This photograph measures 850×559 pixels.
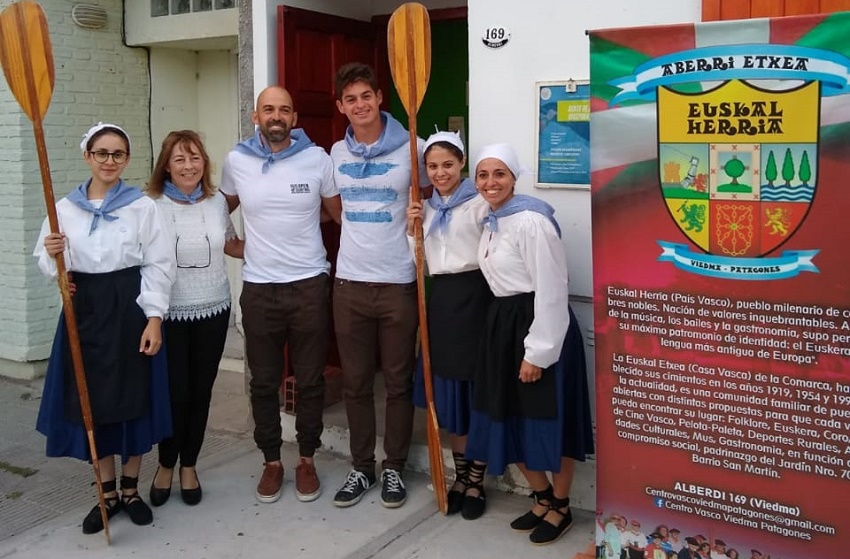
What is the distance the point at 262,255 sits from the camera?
12.5 feet

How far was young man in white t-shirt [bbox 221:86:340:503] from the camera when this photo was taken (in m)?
3.78

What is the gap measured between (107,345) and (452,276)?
1434 mm

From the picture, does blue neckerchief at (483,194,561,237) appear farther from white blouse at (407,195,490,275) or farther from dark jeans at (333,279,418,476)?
dark jeans at (333,279,418,476)

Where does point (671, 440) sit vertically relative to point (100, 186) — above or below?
below

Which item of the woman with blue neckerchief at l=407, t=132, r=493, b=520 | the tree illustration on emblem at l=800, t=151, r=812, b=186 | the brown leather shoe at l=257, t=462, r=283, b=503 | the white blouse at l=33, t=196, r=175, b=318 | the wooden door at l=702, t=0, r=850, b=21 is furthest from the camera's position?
the brown leather shoe at l=257, t=462, r=283, b=503

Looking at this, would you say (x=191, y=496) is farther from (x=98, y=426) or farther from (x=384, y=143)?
(x=384, y=143)

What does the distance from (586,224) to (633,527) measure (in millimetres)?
1271

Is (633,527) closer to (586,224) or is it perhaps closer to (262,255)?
(586,224)

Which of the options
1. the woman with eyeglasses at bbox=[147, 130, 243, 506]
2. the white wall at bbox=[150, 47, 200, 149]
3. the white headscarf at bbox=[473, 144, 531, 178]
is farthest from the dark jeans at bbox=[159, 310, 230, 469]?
the white wall at bbox=[150, 47, 200, 149]

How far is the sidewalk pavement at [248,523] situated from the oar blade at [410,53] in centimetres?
178

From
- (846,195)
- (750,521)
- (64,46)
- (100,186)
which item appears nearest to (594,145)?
(846,195)

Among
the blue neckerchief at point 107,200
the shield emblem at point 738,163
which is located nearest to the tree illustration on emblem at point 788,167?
the shield emblem at point 738,163

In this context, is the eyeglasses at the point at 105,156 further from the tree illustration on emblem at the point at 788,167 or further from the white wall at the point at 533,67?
the tree illustration on emblem at the point at 788,167

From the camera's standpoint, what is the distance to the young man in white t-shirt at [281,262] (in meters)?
3.78
